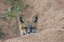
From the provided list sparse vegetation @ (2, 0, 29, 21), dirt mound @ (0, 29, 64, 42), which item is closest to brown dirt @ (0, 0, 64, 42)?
sparse vegetation @ (2, 0, 29, 21)

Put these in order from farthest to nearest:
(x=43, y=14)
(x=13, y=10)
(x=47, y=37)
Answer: (x=13, y=10), (x=43, y=14), (x=47, y=37)

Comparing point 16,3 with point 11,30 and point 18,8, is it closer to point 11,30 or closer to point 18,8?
point 18,8

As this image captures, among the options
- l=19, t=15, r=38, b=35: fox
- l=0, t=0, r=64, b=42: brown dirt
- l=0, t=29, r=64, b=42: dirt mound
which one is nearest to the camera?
l=0, t=29, r=64, b=42: dirt mound

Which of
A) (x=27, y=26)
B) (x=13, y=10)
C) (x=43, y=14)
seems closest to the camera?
(x=27, y=26)

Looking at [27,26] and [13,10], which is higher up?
[13,10]

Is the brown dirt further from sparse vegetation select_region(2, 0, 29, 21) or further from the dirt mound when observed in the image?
the dirt mound

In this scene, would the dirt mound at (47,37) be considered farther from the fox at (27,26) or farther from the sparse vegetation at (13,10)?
the sparse vegetation at (13,10)

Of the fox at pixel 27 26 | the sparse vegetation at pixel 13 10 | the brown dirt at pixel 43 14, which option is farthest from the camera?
the sparse vegetation at pixel 13 10

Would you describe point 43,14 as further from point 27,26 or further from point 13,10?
point 27,26

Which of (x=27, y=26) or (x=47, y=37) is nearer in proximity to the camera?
(x=47, y=37)

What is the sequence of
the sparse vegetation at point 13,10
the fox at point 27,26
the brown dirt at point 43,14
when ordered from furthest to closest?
the sparse vegetation at point 13,10 < the brown dirt at point 43,14 < the fox at point 27,26

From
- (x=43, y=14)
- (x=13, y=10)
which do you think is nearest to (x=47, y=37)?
(x=43, y=14)

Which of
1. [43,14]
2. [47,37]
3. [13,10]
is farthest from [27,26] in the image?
[13,10]

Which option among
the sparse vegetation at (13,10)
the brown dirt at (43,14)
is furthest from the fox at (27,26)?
the sparse vegetation at (13,10)
